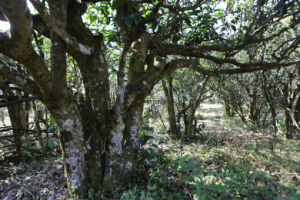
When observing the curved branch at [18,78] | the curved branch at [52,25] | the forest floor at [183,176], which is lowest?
the forest floor at [183,176]

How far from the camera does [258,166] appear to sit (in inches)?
111

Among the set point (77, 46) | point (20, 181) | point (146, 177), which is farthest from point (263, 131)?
point (20, 181)

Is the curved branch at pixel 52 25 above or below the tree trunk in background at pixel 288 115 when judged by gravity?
above

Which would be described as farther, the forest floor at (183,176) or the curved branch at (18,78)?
the forest floor at (183,176)

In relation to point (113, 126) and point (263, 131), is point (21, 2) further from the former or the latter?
point (263, 131)

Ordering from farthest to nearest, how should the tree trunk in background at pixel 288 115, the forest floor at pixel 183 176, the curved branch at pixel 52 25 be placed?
the tree trunk in background at pixel 288 115 < the forest floor at pixel 183 176 < the curved branch at pixel 52 25

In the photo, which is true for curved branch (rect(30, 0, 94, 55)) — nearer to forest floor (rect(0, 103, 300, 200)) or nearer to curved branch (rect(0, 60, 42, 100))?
curved branch (rect(0, 60, 42, 100))

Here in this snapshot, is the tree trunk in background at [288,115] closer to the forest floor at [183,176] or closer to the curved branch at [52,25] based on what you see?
the forest floor at [183,176]

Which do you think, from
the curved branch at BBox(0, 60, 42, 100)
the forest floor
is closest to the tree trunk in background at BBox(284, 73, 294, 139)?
the forest floor

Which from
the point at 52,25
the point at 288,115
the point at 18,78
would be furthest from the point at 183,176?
the point at 288,115

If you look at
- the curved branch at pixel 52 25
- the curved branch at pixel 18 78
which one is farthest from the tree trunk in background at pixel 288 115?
the curved branch at pixel 18 78

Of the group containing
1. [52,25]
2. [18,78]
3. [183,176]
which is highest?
[52,25]

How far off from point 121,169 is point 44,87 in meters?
1.54

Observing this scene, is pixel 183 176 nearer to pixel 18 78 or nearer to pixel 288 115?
pixel 18 78
